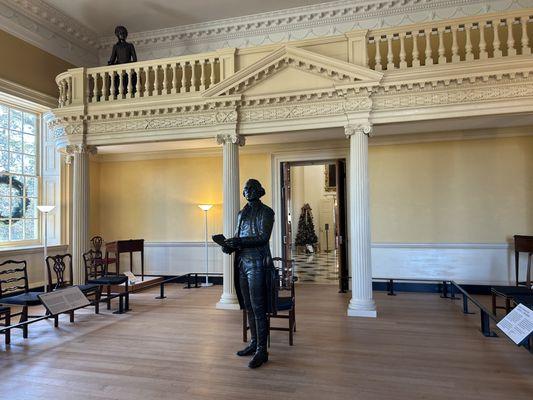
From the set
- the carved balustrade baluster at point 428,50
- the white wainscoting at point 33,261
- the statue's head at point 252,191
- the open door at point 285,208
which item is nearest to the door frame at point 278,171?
the open door at point 285,208

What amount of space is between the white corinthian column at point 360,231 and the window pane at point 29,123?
7.72 meters

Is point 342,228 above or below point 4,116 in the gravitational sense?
below

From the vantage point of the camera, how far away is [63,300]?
18.4 feet

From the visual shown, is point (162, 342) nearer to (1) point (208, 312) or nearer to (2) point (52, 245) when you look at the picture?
(1) point (208, 312)

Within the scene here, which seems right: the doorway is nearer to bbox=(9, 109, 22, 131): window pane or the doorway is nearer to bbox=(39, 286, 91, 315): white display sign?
bbox=(39, 286, 91, 315): white display sign

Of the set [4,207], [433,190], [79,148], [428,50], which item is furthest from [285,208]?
[4,207]

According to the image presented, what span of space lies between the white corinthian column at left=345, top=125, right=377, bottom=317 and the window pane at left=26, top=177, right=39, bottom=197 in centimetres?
777

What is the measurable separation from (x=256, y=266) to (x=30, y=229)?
7.58m

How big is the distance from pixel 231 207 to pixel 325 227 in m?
10.9

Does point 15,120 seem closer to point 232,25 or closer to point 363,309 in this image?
point 232,25

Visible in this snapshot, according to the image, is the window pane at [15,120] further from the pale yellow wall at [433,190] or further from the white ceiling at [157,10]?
the pale yellow wall at [433,190]

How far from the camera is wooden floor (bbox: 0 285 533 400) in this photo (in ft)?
12.1

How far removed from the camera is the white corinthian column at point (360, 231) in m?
6.45

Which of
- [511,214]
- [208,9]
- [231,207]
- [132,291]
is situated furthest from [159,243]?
[511,214]
